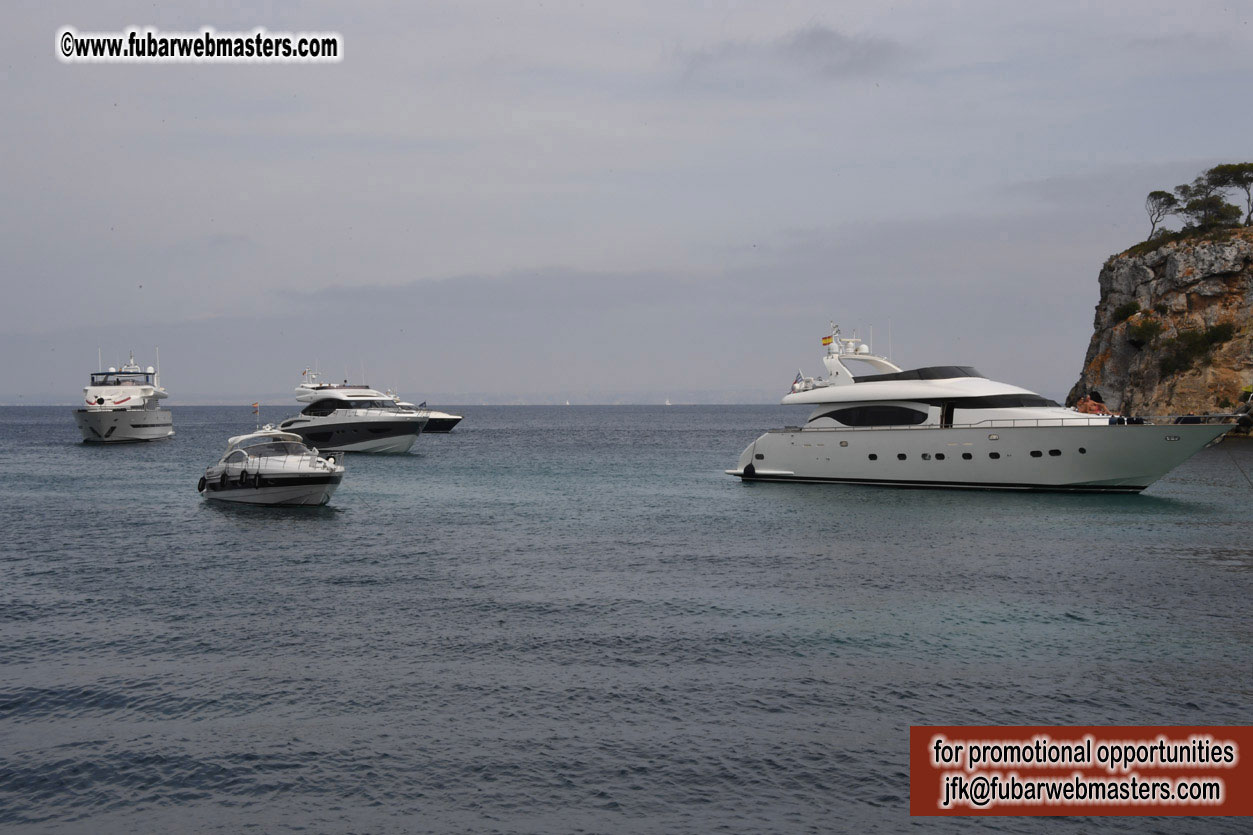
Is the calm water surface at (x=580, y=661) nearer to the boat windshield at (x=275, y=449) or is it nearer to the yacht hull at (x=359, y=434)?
the boat windshield at (x=275, y=449)

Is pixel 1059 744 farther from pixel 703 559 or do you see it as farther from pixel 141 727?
pixel 703 559

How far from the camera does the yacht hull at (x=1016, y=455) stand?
37.2 metres

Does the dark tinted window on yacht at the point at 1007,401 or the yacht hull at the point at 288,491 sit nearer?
the yacht hull at the point at 288,491

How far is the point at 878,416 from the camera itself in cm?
4247

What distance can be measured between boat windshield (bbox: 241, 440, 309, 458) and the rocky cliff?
72.5 metres

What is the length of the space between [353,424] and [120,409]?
36759 millimetres

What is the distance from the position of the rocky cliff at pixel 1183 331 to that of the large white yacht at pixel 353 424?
66054 mm

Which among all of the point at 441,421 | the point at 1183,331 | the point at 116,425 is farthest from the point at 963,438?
the point at 116,425

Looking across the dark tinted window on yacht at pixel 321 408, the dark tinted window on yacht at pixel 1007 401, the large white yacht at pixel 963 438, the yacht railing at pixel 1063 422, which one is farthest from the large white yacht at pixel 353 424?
the dark tinted window on yacht at pixel 1007 401

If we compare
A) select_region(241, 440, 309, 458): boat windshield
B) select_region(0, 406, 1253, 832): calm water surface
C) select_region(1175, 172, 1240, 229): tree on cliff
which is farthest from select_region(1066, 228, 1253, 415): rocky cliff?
select_region(241, 440, 309, 458): boat windshield

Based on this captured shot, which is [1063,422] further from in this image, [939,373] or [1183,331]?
[1183,331]

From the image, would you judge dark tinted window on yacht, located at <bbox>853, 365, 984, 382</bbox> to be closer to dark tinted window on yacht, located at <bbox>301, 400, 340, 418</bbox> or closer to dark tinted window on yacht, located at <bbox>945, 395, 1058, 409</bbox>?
dark tinted window on yacht, located at <bbox>945, 395, 1058, 409</bbox>

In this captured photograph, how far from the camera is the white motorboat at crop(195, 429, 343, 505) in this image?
37844mm

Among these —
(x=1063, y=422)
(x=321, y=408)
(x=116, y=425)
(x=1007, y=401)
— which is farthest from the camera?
(x=116, y=425)
